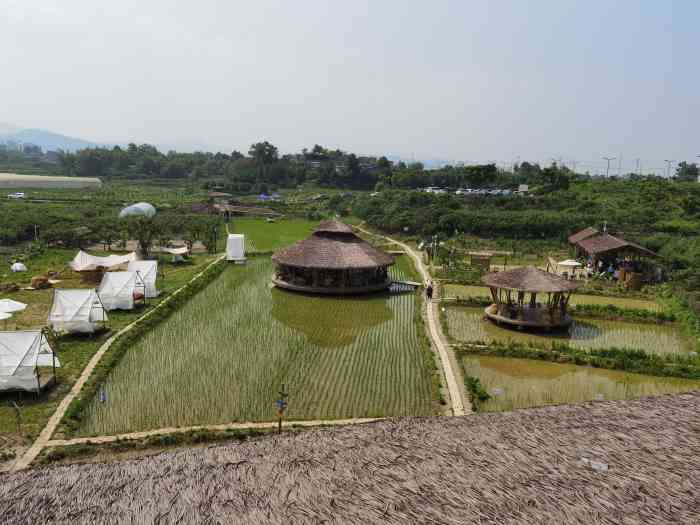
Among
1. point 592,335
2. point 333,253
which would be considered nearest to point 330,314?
point 333,253

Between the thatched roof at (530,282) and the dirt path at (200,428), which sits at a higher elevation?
the thatched roof at (530,282)

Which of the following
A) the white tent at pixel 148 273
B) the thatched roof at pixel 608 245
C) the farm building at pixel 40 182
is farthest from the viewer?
the farm building at pixel 40 182

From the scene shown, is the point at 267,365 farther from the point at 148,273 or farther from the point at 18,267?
the point at 18,267

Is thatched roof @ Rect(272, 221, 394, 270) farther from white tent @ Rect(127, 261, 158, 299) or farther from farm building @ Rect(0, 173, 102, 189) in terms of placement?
farm building @ Rect(0, 173, 102, 189)

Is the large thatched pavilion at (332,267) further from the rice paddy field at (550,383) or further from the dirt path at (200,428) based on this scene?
the dirt path at (200,428)

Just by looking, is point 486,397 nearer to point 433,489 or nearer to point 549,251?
point 433,489

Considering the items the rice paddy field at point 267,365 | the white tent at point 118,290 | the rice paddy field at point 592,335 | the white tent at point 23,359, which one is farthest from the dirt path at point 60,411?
the rice paddy field at point 592,335

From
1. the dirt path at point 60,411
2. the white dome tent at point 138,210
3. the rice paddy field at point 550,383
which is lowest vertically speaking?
the dirt path at point 60,411
